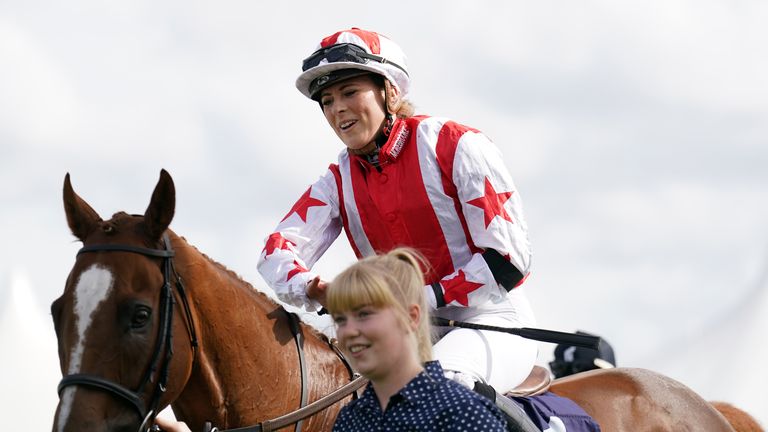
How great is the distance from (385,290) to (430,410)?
0.35 metres

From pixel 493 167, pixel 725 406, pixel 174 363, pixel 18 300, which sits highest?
pixel 18 300

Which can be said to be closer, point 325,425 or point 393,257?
point 393,257

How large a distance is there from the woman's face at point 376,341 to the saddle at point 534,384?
1.93 m

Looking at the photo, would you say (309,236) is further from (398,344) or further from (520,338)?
(398,344)

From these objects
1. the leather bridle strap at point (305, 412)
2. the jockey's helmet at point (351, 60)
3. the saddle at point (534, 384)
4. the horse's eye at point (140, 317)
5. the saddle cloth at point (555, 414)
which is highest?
the jockey's helmet at point (351, 60)

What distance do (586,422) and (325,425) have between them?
133 cm

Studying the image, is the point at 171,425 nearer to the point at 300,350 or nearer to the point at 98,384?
the point at 98,384

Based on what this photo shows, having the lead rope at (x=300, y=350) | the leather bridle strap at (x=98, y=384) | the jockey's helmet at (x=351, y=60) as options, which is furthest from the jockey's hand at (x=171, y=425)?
the jockey's helmet at (x=351, y=60)

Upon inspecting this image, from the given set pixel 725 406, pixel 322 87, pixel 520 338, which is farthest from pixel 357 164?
pixel 725 406

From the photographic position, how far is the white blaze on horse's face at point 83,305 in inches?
147

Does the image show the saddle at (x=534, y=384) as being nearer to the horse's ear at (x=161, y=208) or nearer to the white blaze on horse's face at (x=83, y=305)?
the horse's ear at (x=161, y=208)

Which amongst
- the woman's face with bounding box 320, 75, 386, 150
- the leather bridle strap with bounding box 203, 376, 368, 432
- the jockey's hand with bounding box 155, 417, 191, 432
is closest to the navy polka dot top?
the jockey's hand with bounding box 155, 417, 191, 432

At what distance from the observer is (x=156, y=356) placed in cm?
392

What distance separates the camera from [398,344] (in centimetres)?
291
